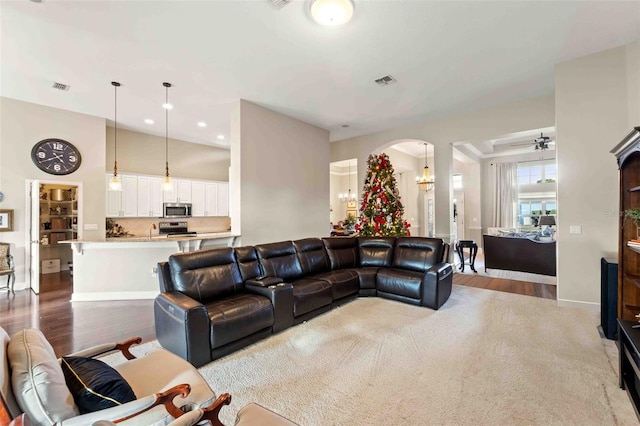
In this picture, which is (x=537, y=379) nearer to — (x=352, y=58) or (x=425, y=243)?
(x=425, y=243)

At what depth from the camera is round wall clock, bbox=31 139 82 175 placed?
5387 millimetres

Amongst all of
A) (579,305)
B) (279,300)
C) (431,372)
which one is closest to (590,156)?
(579,305)

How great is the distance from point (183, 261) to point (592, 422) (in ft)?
12.1

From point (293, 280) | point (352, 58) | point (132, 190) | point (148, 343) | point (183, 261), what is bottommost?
point (148, 343)

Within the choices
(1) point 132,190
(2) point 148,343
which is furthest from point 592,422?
(1) point 132,190

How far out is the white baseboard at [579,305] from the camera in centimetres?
391

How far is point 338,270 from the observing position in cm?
471

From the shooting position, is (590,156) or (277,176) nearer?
(590,156)

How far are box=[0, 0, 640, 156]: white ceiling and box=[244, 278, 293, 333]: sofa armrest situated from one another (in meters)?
2.98

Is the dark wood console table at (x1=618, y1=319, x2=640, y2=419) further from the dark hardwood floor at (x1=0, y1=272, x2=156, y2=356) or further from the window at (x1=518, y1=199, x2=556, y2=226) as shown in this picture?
the window at (x1=518, y1=199, x2=556, y2=226)

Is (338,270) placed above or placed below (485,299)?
above

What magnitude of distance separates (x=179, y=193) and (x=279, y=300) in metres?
5.75

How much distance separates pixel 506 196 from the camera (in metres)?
9.48

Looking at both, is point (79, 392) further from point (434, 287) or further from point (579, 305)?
point (579, 305)
